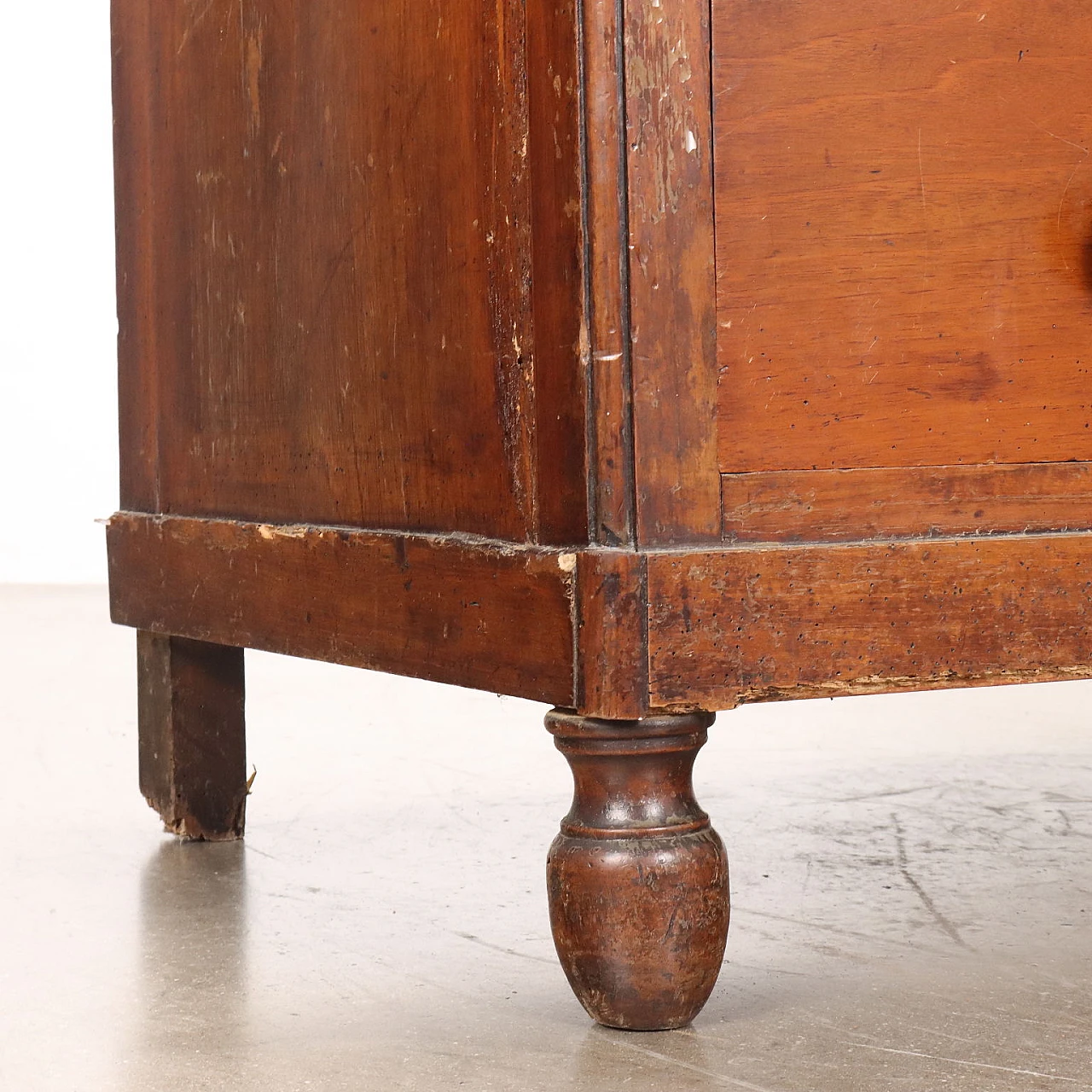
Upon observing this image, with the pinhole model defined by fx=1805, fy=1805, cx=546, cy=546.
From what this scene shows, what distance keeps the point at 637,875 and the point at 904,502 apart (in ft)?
1.10

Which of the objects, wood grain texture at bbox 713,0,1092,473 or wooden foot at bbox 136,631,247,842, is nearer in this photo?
wood grain texture at bbox 713,0,1092,473

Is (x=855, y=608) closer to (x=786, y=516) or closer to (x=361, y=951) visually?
(x=786, y=516)

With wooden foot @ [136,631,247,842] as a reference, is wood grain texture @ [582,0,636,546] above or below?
above

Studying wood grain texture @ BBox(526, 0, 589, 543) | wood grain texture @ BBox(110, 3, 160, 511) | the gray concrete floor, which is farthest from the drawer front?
wood grain texture @ BBox(110, 3, 160, 511)

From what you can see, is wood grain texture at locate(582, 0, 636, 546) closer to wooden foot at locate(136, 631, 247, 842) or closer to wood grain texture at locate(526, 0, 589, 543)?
wood grain texture at locate(526, 0, 589, 543)

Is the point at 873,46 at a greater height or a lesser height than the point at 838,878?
A: greater

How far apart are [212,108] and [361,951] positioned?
0.84m

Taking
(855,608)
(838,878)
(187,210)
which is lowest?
(838,878)

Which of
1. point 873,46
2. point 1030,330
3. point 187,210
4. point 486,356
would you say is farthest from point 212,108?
A: point 1030,330

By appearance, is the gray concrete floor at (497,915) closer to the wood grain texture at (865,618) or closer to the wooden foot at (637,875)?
the wooden foot at (637,875)

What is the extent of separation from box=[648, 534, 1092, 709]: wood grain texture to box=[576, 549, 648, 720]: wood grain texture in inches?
0.4

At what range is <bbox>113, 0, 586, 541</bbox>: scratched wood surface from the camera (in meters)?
1.28

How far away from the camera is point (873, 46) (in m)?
1.30

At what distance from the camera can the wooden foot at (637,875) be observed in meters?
1.24
